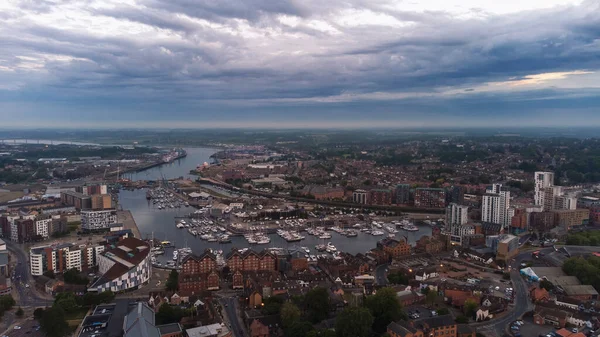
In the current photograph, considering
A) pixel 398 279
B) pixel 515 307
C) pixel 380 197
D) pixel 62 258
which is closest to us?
pixel 515 307

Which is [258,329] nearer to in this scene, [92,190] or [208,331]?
[208,331]

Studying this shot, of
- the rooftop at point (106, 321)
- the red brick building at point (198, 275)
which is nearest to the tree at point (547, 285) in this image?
the red brick building at point (198, 275)

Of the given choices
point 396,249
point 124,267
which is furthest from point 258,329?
point 396,249

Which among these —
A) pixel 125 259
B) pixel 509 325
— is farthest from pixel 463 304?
pixel 125 259

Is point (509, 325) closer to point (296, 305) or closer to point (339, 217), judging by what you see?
point (296, 305)

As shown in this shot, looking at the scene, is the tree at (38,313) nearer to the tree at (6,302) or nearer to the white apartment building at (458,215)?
the tree at (6,302)
